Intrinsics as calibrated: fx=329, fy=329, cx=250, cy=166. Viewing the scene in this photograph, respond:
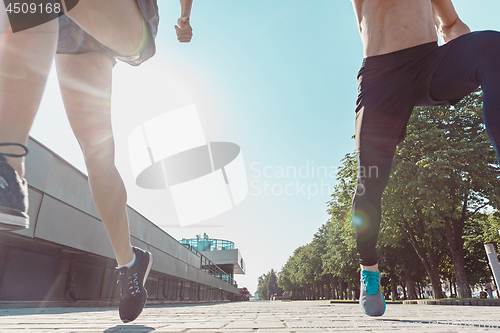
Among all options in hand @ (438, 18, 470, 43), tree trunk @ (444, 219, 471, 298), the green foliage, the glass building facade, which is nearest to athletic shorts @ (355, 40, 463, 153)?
hand @ (438, 18, 470, 43)

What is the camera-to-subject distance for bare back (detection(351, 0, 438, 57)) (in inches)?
86.3

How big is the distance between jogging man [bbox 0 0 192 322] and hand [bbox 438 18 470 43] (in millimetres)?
2040

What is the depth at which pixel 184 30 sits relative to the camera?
8.28 feet

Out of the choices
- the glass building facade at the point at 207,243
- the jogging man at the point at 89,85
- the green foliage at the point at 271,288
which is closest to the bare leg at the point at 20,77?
the jogging man at the point at 89,85

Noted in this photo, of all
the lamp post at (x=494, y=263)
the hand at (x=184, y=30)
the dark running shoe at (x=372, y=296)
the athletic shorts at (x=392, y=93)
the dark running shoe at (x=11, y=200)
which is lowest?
the dark running shoe at (x=372, y=296)

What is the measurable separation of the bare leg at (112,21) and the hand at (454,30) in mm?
2115

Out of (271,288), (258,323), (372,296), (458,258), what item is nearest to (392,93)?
(372,296)

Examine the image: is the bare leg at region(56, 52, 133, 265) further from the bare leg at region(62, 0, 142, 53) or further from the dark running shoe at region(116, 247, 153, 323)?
the bare leg at region(62, 0, 142, 53)

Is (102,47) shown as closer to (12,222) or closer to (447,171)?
(12,222)

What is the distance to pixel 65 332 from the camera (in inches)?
55.4

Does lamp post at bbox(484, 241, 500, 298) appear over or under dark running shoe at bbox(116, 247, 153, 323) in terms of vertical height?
over

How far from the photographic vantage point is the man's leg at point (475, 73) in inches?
62.2

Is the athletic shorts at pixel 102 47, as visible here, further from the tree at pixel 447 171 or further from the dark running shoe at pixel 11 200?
the tree at pixel 447 171

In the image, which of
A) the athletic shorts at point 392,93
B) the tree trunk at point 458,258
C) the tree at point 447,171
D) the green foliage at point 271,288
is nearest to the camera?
the athletic shorts at point 392,93
